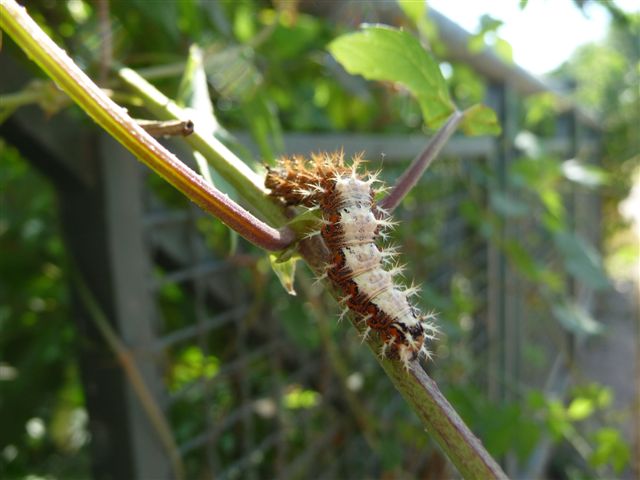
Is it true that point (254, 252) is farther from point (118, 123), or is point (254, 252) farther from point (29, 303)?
point (118, 123)

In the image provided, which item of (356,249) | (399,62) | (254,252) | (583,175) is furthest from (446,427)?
(583,175)

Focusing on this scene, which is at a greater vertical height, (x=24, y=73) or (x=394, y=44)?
(x=24, y=73)

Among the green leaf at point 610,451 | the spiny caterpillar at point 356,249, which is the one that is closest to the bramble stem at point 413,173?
the spiny caterpillar at point 356,249

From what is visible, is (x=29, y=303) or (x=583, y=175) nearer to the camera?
(x=29, y=303)

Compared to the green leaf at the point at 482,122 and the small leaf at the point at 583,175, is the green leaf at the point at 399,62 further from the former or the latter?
the small leaf at the point at 583,175

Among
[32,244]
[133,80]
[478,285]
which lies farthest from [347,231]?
[478,285]

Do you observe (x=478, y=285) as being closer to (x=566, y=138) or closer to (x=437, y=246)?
(x=437, y=246)

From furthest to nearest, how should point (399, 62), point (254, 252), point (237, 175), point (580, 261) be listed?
point (580, 261) → point (254, 252) → point (399, 62) → point (237, 175)
